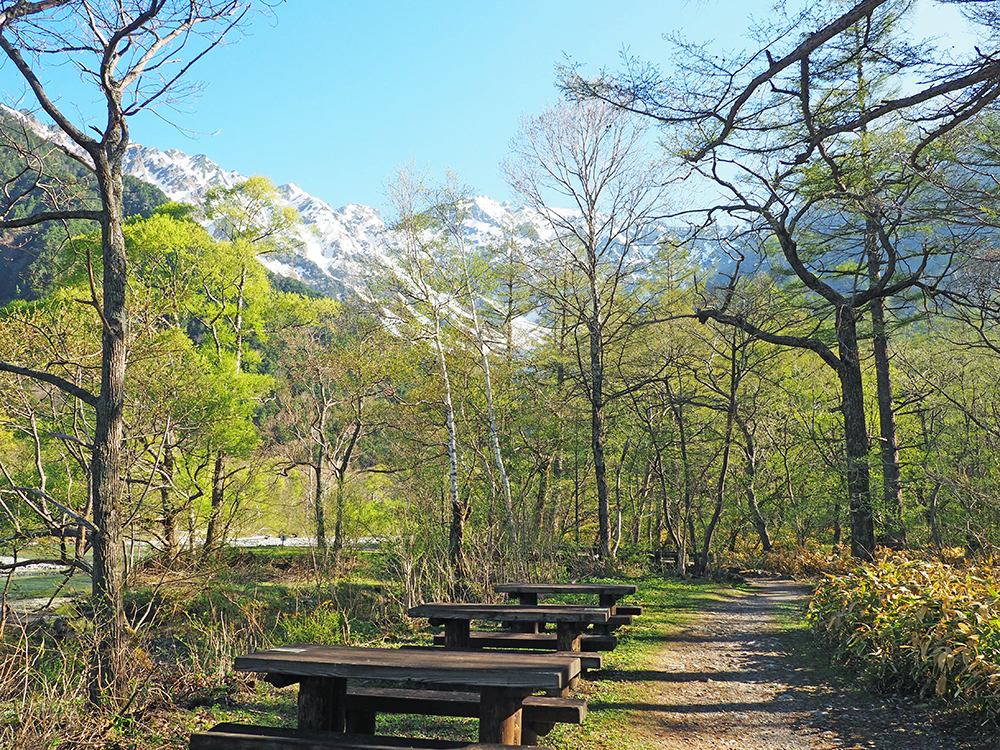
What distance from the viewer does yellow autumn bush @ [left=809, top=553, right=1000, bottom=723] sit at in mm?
4094

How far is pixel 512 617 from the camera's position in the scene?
5156 mm

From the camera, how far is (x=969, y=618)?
456 cm

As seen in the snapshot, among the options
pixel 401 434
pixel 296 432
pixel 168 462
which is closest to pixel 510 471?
pixel 401 434

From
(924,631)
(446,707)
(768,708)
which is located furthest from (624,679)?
(446,707)

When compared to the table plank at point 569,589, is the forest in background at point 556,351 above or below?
above

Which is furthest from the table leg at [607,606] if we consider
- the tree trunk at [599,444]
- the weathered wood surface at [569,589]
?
the tree trunk at [599,444]

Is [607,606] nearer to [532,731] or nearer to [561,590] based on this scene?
[561,590]

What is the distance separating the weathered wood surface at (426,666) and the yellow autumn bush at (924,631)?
105 inches

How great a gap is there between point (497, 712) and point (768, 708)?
2.90 meters

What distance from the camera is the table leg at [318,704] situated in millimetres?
3275

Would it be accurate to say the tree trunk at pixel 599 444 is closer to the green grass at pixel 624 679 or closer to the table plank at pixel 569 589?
the green grass at pixel 624 679

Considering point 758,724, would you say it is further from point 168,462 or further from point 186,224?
point 186,224

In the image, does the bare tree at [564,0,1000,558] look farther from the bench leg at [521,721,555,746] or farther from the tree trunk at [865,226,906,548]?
the bench leg at [521,721,555,746]

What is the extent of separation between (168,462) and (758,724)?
1514cm
